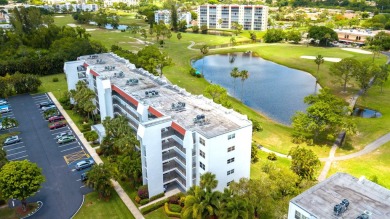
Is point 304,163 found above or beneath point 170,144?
beneath

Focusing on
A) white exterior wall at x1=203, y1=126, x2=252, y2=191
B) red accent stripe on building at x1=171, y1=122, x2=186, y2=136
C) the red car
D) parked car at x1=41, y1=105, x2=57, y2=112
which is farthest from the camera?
parked car at x1=41, y1=105, x2=57, y2=112

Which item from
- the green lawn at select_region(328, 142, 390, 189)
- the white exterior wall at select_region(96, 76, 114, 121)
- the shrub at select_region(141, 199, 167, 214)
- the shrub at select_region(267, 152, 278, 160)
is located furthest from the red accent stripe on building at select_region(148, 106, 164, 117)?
the green lawn at select_region(328, 142, 390, 189)

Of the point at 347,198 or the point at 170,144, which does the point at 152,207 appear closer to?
the point at 170,144

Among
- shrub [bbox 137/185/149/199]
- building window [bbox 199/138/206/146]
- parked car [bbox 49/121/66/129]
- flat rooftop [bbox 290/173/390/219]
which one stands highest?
building window [bbox 199/138/206/146]

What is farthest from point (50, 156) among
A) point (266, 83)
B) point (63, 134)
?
point (266, 83)

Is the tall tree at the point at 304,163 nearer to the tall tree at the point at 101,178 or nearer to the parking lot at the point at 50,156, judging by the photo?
the tall tree at the point at 101,178

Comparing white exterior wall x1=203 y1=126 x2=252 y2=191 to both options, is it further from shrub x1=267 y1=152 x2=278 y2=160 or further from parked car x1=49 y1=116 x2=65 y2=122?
parked car x1=49 y1=116 x2=65 y2=122

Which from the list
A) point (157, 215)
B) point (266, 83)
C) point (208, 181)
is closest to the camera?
point (208, 181)
